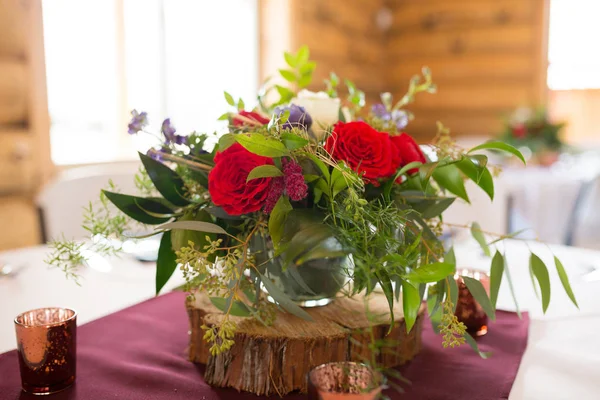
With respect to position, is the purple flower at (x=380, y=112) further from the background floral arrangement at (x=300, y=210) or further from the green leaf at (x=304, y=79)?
the green leaf at (x=304, y=79)

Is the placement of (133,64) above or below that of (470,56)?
below

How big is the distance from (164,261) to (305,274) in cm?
18

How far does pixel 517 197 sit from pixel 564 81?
7.93 ft

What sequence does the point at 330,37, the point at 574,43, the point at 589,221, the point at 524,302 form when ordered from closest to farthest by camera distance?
the point at 524,302, the point at 589,221, the point at 330,37, the point at 574,43

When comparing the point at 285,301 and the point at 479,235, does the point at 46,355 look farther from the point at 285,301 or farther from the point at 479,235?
the point at 479,235

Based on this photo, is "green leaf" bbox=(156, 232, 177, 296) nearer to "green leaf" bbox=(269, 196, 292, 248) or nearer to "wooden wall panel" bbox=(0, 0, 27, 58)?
"green leaf" bbox=(269, 196, 292, 248)

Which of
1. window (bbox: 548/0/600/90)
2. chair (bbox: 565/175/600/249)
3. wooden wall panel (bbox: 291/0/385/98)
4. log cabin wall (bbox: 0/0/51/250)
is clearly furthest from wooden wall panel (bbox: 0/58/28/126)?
window (bbox: 548/0/600/90)

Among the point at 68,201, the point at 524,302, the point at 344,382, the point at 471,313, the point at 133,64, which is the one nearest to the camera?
the point at 344,382

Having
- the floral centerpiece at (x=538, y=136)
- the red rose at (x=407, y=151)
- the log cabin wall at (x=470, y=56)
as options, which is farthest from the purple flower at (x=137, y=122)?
the log cabin wall at (x=470, y=56)

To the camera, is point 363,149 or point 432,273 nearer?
point 432,273

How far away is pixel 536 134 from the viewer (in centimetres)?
326

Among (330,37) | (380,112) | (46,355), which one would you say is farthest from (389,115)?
(330,37)

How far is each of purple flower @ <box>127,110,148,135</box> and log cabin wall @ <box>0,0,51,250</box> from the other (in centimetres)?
163

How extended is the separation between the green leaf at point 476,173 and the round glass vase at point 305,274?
176mm
